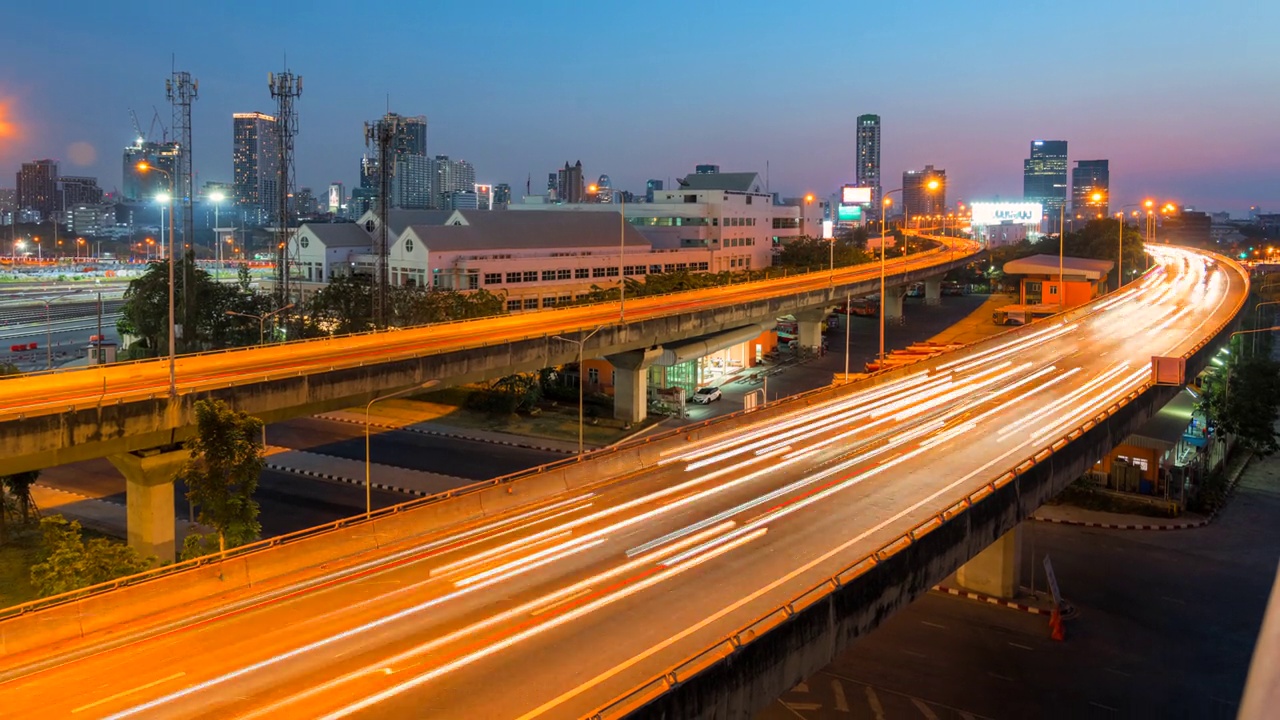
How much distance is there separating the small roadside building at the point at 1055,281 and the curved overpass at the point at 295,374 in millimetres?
42574

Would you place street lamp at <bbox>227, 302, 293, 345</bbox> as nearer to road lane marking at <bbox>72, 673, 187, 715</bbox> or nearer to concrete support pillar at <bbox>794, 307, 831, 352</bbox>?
road lane marking at <bbox>72, 673, 187, 715</bbox>

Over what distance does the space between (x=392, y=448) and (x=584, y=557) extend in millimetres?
33240

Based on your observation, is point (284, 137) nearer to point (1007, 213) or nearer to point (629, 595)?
point (629, 595)

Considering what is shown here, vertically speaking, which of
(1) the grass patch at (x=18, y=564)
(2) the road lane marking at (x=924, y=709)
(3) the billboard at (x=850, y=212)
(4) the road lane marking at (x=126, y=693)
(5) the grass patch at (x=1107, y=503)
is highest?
(3) the billboard at (x=850, y=212)

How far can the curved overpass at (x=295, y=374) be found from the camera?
28797 millimetres

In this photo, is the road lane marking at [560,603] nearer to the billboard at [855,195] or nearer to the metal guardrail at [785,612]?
the metal guardrail at [785,612]

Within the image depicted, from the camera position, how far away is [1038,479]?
28547 mm

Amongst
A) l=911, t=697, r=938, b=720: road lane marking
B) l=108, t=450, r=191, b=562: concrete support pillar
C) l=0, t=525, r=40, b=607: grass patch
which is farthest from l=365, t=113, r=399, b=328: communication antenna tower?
l=911, t=697, r=938, b=720: road lane marking

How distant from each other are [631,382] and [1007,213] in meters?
160

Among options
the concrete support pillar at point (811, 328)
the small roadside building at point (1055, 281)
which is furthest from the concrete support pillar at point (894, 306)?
the concrete support pillar at point (811, 328)

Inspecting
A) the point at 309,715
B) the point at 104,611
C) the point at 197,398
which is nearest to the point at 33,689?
the point at 104,611

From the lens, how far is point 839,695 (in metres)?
27.3

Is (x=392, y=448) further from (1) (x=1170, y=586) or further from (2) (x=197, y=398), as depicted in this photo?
(1) (x=1170, y=586)

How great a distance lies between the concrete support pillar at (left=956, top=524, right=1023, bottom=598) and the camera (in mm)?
34188
